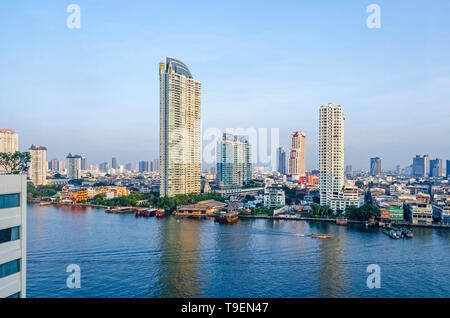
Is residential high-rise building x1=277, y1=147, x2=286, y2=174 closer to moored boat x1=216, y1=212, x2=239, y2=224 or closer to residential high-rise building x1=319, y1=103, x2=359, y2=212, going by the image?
residential high-rise building x1=319, y1=103, x2=359, y2=212

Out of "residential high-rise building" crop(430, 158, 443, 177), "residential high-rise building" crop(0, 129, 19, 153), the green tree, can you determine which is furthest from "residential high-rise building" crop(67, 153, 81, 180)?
"residential high-rise building" crop(430, 158, 443, 177)

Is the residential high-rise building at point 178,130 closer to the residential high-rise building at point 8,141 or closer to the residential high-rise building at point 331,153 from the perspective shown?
the residential high-rise building at point 8,141

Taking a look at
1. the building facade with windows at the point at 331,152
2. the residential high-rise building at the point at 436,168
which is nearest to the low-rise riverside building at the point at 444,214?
the building facade with windows at the point at 331,152

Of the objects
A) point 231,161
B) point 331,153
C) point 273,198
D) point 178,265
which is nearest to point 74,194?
point 231,161

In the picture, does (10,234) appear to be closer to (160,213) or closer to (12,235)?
(12,235)
